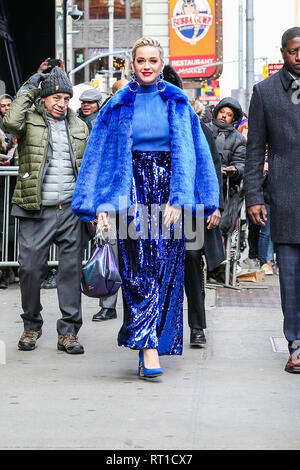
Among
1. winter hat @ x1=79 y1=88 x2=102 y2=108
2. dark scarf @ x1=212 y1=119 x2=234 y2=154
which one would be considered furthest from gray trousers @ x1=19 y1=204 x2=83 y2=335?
dark scarf @ x1=212 y1=119 x2=234 y2=154

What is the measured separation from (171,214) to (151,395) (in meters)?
1.08

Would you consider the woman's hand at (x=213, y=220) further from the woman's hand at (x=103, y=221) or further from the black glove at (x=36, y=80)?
the black glove at (x=36, y=80)

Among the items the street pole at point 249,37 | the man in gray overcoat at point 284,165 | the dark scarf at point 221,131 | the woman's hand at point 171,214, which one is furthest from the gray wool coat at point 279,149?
the street pole at point 249,37

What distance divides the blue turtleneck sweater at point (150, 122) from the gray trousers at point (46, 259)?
4.11ft

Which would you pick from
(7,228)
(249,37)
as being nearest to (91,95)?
(7,228)

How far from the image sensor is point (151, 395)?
568 cm

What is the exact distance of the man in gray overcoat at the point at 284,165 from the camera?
631 centimetres

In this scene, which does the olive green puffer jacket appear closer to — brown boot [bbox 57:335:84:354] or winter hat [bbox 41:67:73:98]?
winter hat [bbox 41:67:73:98]

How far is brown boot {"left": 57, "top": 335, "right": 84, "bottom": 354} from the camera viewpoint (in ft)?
23.2

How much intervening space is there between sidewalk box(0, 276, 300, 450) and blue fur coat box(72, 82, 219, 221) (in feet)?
3.30

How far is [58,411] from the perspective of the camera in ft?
17.2
